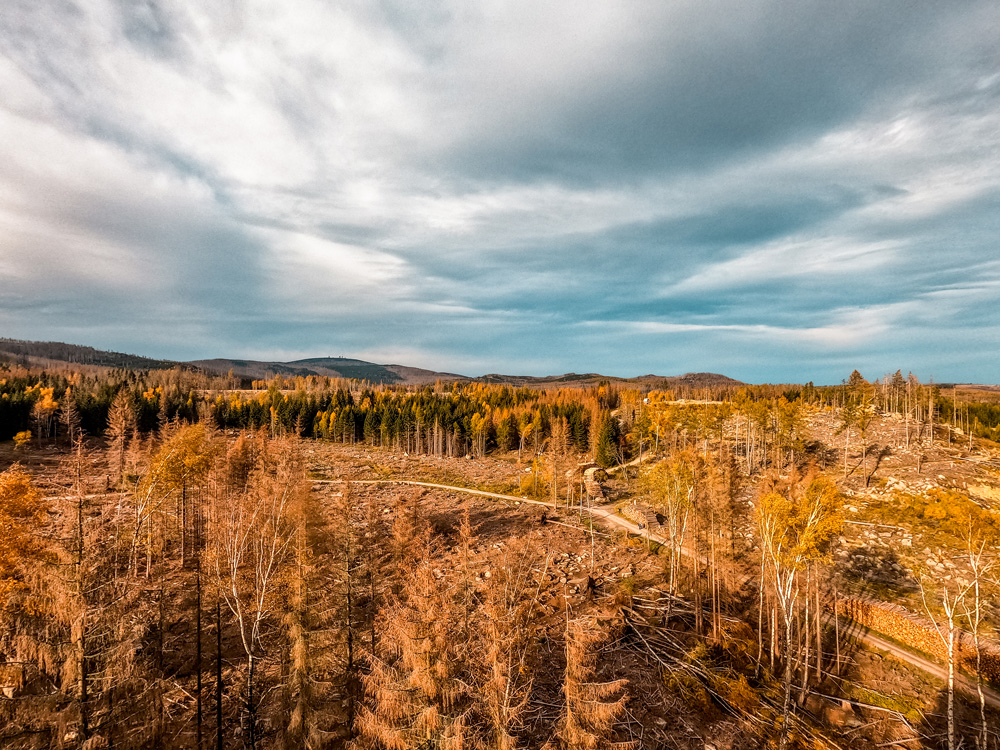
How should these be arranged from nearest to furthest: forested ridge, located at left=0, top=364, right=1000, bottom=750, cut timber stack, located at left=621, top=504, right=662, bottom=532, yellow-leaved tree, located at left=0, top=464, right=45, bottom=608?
forested ridge, located at left=0, top=364, right=1000, bottom=750
yellow-leaved tree, located at left=0, top=464, right=45, bottom=608
cut timber stack, located at left=621, top=504, right=662, bottom=532

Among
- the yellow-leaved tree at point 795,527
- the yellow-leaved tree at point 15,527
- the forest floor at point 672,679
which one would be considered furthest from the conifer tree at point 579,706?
the yellow-leaved tree at point 15,527

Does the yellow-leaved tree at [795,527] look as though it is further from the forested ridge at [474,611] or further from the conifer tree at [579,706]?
the conifer tree at [579,706]

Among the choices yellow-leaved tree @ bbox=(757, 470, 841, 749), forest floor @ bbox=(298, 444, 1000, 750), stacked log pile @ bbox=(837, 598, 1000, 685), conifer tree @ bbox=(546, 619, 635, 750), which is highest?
yellow-leaved tree @ bbox=(757, 470, 841, 749)

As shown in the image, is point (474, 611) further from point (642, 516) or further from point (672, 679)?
point (642, 516)

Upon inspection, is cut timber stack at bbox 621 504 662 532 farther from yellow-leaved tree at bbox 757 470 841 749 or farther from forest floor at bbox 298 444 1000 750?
yellow-leaved tree at bbox 757 470 841 749

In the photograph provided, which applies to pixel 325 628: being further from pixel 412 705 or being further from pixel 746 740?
pixel 746 740

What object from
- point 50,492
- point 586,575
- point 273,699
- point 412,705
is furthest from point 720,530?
point 50,492

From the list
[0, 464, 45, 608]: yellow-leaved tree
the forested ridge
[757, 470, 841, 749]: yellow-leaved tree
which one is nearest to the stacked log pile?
the forested ridge

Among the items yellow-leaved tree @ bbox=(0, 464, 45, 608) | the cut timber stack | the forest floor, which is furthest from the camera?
the cut timber stack

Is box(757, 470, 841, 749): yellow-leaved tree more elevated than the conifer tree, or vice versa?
box(757, 470, 841, 749): yellow-leaved tree
